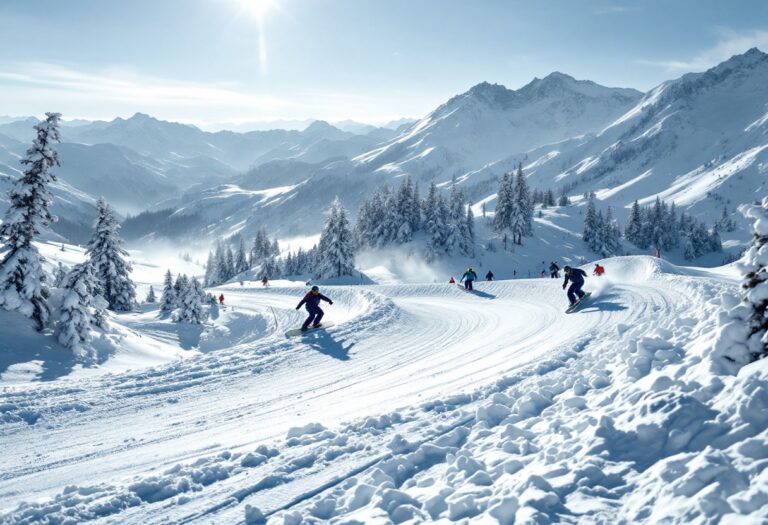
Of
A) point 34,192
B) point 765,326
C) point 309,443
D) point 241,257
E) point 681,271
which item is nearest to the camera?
point 765,326

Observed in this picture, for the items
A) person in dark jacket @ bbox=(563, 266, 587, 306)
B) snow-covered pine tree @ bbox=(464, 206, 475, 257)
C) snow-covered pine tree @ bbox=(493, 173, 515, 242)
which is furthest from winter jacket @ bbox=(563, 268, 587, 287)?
snow-covered pine tree @ bbox=(493, 173, 515, 242)

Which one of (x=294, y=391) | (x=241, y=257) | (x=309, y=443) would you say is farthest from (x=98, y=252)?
(x=241, y=257)

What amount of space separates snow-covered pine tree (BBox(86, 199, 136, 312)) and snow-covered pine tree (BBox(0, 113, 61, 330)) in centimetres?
2286

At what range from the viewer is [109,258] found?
139 ft

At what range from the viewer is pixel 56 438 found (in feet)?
27.2

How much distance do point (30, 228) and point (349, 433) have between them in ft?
61.8

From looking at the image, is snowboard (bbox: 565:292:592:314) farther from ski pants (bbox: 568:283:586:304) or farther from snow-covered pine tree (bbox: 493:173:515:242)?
snow-covered pine tree (bbox: 493:173:515:242)

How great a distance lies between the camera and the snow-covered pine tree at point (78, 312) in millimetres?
17266

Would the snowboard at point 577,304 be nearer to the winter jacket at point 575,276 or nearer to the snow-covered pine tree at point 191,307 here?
the winter jacket at point 575,276

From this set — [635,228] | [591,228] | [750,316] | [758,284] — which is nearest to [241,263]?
[591,228]

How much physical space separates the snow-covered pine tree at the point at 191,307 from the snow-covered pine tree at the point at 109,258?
15.3 metres

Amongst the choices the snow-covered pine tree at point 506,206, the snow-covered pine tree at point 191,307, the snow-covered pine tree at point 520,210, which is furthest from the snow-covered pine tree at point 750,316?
the snow-covered pine tree at point 506,206

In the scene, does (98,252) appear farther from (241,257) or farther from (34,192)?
(241,257)

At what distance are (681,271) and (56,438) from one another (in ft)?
120
